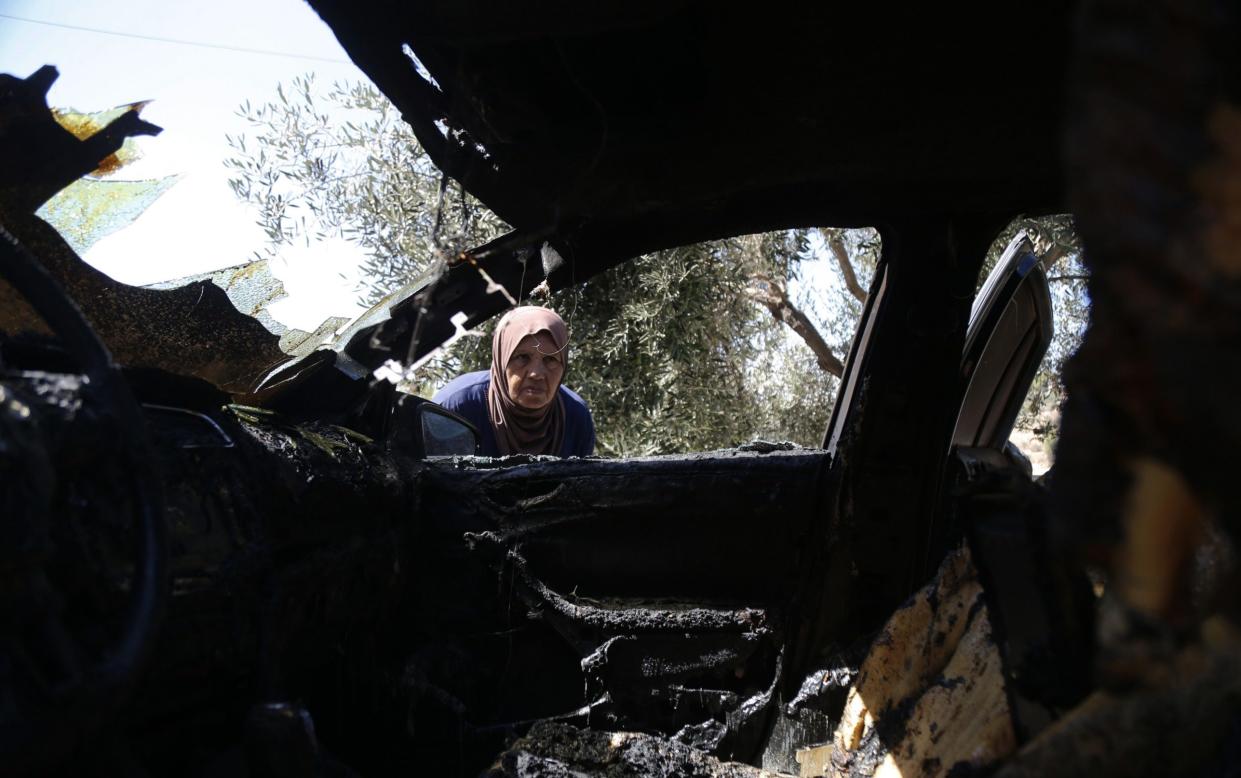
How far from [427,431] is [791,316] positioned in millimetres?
9450

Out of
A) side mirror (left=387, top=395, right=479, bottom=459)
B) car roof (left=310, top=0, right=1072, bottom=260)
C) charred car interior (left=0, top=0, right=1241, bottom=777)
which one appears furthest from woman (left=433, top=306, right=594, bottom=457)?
car roof (left=310, top=0, right=1072, bottom=260)

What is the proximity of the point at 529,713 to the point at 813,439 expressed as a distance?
1102 centimetres

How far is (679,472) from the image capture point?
9.87 feet

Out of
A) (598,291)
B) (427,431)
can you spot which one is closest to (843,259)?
(598,291)

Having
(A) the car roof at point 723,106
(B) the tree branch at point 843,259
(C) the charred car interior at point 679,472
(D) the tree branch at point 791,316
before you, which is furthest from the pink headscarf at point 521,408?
(B) the tree branch at point 843,259

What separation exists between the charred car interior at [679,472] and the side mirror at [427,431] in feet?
0.06

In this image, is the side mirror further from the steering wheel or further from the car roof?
the steering wheel

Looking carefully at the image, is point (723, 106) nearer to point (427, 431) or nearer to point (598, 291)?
point (427, 431)

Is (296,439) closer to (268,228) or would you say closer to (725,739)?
(725,739)

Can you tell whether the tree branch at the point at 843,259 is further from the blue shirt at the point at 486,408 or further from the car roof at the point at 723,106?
the car roof at the point at 723,106

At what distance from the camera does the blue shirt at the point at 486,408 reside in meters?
5.41

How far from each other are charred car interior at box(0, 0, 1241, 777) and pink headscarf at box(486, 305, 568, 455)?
1.70 meters

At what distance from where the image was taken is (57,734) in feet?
4.56

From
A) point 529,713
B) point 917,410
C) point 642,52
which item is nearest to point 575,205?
point 642,52
